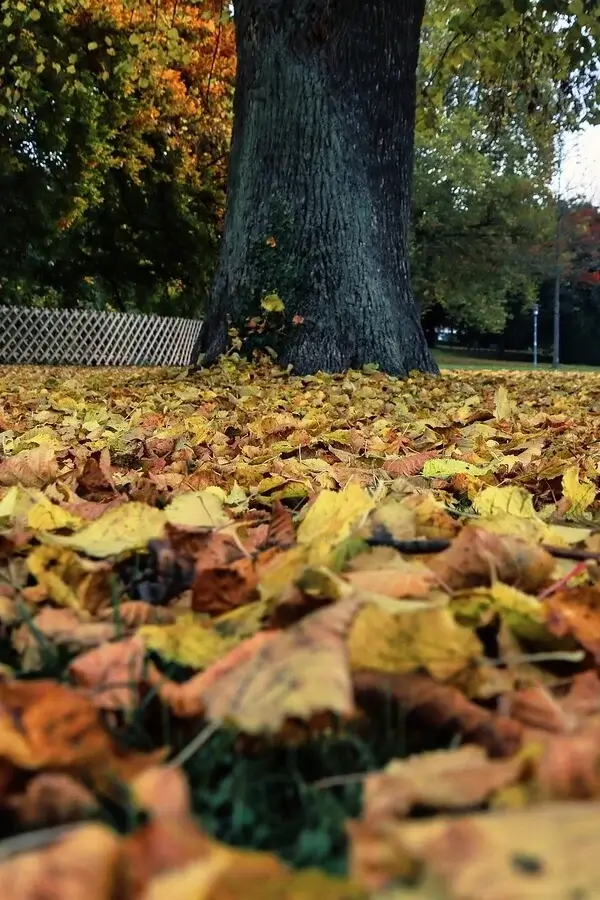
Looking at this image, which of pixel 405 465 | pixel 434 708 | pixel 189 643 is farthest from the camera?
pixel 405 465

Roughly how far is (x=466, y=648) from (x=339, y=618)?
0.35 ft

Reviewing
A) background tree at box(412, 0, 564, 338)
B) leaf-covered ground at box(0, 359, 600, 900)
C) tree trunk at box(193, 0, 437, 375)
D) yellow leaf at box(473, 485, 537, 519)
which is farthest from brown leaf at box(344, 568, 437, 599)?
background tree at box(412, 0, 564, 338)

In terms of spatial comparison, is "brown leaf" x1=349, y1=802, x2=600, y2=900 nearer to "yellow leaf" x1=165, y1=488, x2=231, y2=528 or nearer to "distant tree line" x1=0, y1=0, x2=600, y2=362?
"yellow leaf" x1=165, y1=488, x2=231, y2=528

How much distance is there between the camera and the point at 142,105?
49.4 ft

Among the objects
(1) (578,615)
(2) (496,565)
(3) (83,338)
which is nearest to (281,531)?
(2) (496,565)

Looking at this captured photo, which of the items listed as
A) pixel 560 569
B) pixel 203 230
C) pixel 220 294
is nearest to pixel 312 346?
pixel 220 294

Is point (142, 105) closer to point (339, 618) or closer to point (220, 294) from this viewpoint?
point (220, 294)

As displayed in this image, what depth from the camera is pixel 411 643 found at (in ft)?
2.24

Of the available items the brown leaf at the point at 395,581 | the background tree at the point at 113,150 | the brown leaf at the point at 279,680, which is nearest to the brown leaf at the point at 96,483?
the brown leaf at the point at 395,581

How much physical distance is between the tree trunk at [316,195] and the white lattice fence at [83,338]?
362 inches

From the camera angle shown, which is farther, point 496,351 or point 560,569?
point 496,351

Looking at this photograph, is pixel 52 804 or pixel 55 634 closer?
pixel 52 804

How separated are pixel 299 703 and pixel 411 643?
170 mm

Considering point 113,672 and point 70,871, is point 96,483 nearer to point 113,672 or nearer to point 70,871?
point 113,672
